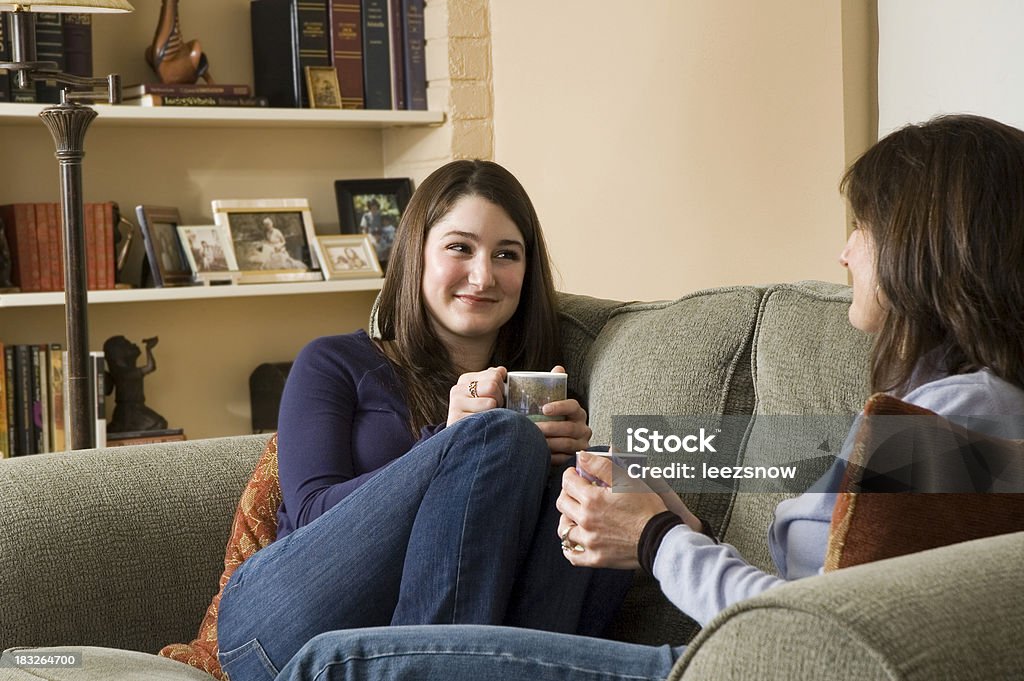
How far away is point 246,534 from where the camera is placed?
1854 millimetres

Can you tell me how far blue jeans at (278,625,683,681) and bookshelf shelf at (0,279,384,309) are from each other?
1.93m

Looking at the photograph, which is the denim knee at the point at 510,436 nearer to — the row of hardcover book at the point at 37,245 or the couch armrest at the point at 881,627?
the couch armrest at the point at 881,627

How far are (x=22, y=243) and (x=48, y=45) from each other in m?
0.47

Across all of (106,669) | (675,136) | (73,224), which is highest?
(675,136)

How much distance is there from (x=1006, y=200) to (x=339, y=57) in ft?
7.61

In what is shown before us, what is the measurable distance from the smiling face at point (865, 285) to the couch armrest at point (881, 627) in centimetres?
40

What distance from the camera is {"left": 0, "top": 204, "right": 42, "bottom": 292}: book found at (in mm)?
2932

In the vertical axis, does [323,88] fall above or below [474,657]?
above

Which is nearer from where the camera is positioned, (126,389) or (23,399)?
(23,399)

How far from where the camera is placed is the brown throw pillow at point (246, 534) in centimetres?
176

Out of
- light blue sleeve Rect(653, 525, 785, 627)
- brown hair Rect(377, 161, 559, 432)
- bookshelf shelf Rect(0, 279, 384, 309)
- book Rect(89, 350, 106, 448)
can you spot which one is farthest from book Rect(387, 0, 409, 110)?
light blue sleeve Rect(653, 525, 785, 627)

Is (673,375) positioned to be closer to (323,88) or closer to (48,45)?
(323,88)

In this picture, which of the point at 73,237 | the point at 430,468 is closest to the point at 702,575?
the point at 430,468

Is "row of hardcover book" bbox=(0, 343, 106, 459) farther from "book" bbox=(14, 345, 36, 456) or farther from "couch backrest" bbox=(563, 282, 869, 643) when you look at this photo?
"couch backrest" bbox=(563, 282, 869, 643)
